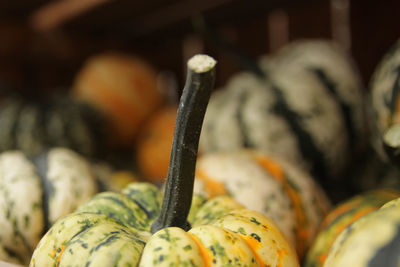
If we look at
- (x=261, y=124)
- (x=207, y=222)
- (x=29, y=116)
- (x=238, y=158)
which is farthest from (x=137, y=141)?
(x=207, y=222)

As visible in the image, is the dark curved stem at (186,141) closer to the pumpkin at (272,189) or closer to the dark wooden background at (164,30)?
the pumpkin at (272,189)

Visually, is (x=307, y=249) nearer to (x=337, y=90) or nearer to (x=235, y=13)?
(x=337, y=90)

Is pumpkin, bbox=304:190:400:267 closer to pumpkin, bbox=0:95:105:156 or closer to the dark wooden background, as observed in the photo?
the dark wooden background

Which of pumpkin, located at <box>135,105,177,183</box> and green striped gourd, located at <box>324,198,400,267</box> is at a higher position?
green striped gourd, located at <box>324,198,400,267</box>

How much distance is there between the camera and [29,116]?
4.78 ft

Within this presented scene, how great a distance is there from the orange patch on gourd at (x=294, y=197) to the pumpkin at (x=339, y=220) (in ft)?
0.07

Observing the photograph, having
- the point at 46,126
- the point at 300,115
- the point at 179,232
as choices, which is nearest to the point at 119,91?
the point at 46,126

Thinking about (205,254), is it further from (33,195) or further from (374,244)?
(33,195)

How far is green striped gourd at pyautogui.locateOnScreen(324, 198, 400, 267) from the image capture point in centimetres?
39

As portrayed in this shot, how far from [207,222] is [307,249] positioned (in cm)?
31

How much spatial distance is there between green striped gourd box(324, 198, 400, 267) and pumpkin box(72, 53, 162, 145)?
1.39 meters

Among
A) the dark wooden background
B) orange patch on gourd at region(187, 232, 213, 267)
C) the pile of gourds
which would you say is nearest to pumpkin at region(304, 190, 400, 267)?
the pile of gourds

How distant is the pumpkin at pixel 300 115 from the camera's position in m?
1.07

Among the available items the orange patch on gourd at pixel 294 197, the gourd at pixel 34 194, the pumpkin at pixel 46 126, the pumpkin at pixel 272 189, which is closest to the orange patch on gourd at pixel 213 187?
the pumpkin at pixel 272 189
